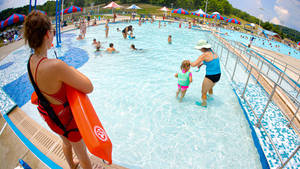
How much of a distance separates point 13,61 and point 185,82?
8101mm

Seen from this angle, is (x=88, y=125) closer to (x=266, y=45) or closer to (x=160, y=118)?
(x=160, y=118)

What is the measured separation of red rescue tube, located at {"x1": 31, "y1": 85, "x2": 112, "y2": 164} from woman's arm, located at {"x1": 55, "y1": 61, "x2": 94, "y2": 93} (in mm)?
94

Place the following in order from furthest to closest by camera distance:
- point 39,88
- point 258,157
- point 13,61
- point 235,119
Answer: point 13,61 < point 235,119 < point 258,157 < point 39,88

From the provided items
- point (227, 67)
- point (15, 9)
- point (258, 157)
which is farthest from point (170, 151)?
point (15, 9)

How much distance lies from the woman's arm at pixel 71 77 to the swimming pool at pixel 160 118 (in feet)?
6.25

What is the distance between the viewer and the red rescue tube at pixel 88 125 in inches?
52.7

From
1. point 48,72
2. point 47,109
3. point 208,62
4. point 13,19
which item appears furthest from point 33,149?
point 13,19

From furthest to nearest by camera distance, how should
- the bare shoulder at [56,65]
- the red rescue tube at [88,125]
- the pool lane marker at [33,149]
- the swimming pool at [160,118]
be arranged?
the swimming pool at [160,118], the pool lane marker at [33,149], the red rescue tube at [88,125], the bare shoulder at [56,65]

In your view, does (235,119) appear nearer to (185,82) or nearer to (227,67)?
(185,82)

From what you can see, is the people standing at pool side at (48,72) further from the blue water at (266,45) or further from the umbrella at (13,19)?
the blue water at (266,45)

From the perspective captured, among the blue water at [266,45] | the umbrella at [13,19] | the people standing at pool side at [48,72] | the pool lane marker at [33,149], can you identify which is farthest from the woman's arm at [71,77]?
the blue water at [266,45]

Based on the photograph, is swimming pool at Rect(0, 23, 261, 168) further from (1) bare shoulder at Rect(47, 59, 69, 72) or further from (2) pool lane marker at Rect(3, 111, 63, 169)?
(1) bare shoulder at Rect(47, 59, 69, 72)

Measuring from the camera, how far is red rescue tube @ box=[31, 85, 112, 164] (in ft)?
4.40

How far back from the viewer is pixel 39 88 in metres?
1.38
